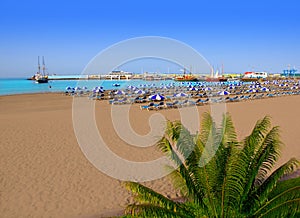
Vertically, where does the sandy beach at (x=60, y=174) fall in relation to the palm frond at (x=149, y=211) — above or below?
below

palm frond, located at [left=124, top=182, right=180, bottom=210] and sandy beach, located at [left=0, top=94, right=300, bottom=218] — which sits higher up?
palm frond, located at [left=124, top=182, right=180, bottom=210]

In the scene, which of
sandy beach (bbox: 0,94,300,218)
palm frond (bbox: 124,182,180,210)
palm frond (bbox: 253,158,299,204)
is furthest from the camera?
sandy beach (bbox: 0,94,300,218)

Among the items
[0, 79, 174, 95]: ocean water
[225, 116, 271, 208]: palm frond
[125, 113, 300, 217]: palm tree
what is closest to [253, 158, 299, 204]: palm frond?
[125, 113, 300, 217]: palm tree

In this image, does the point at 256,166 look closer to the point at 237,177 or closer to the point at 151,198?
the point at 237,177

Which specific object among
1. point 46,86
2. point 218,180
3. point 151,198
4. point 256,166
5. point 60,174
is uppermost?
point 46,86

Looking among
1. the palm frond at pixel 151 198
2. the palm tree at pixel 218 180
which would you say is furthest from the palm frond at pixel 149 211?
the palm frond at pixel 151 198

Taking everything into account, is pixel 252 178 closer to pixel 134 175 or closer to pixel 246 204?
→ pixel 246 204

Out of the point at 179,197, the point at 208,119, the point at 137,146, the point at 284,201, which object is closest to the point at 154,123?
the point at 137,146

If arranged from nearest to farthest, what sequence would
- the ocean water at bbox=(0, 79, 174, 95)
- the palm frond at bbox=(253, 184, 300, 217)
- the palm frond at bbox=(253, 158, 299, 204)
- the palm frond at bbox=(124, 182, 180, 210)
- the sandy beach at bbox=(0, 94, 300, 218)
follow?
the palm frond at bbox=(253, 184, 300, 217) < the palm frond at bbox=(124, 182, 180, 210) < the palm frond at bbox=(253, 158, 299, 204) < the sandy beach at bbox=(0, 94, 300, 218) < the ocean water at bbox=(0, 79, 174, 95)

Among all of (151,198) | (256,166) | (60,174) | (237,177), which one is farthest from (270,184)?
(60,174)

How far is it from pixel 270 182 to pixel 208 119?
134 cm

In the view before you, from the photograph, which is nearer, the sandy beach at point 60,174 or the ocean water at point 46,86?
the sandy beach at point 60,174

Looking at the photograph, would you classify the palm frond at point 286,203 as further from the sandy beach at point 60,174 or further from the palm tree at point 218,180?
the sandy beach at point 60,174

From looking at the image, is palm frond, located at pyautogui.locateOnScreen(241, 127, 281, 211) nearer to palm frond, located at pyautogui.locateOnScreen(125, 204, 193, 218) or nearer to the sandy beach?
palm frond, located at pyautogui.locateOnScreen(125, 204, 193, 218)
